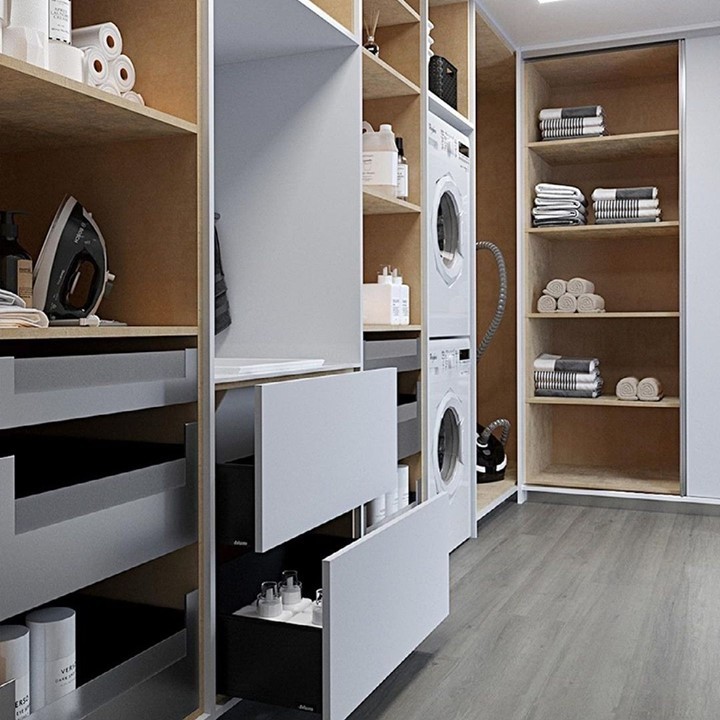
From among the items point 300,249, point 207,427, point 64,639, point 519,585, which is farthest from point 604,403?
point 64,639

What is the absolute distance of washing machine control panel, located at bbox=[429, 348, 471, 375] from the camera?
3.08m

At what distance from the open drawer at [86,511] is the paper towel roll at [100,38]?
2.42 feet

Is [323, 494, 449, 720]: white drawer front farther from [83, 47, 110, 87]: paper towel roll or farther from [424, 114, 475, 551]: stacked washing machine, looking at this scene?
[83, 47, 110, 87]: paper towel roll

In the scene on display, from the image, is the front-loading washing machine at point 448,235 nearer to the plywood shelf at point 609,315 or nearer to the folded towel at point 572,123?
the plywood shelf at point 609,315

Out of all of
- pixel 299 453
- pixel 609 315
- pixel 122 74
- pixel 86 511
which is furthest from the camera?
pixel 609 315

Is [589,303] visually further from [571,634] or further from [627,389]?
[571,634]

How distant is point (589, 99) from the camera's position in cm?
464

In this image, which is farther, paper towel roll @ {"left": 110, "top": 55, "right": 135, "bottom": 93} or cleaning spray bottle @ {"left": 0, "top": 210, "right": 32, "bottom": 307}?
paper towel roll @ {"left": 110, "top": 55, "right": 135, "bottom": 93}

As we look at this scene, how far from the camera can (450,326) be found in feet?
10.7

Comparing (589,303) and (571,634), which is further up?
(589,303)

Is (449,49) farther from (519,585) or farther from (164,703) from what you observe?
(164,703)

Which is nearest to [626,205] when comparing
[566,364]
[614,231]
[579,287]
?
[614,231]

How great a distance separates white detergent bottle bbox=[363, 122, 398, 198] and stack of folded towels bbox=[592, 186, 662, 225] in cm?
181

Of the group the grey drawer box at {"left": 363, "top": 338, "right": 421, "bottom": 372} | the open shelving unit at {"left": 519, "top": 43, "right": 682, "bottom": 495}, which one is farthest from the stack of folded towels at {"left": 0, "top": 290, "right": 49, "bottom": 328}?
the open shelving unit at {"left": 519, "top": 43, "right": 682, "bottom": 495}
